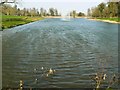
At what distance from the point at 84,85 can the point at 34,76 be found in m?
2.69

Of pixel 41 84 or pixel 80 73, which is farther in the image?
pixel 80 73

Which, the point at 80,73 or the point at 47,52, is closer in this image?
the point at 80,73

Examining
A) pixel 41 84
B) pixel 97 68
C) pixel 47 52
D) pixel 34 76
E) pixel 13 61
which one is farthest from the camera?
pixel 47 52

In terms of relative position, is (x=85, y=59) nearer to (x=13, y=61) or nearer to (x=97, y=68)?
(x=97, y=68)

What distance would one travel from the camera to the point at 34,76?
13.4 m

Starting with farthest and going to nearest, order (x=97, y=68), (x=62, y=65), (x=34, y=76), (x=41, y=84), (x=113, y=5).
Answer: (x=113, y=5) < (x=62, y=65) < (x=97, y=68) < (x=34, y=76) < (x=41, y=84)

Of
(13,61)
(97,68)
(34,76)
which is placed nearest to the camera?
(34,76)

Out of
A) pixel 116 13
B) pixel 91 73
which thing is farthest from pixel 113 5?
pixel 91 73

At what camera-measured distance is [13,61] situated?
17.9 metres

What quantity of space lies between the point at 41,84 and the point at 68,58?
21.8 feet

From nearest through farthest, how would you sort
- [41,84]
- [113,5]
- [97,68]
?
[41,84] < [97,68] < [113,5]

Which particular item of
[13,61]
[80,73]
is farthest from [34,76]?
[13,61]

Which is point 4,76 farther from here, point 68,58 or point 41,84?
point 68,58

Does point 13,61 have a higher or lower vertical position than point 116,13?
lower
